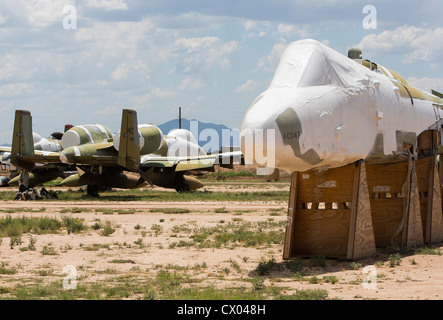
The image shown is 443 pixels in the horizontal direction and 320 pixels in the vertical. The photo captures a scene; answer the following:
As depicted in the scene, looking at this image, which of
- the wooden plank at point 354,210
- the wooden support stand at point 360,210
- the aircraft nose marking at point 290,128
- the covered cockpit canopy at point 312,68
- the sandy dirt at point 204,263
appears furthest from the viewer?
the wooden support stand at point 360,210

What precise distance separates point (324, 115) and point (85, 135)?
28674 millimetres

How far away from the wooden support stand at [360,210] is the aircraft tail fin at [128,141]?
2066 cm

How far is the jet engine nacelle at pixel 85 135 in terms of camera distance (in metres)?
36.4

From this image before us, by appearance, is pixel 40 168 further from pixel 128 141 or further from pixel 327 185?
pixel 327 185

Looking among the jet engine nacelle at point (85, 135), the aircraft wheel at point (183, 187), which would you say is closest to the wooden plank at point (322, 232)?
the jet engine nacelle at point (85, 135)

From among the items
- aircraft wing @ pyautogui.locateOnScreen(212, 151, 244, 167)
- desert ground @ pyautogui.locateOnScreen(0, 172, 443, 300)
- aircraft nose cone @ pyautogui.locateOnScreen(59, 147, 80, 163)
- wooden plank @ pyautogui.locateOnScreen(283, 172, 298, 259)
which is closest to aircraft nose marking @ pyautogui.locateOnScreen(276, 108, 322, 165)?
desert ground @ pyautogui.locateOnScreen(0, 172, 443, 300)

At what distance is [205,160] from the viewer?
39.2 metres

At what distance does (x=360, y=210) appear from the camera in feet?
38.1

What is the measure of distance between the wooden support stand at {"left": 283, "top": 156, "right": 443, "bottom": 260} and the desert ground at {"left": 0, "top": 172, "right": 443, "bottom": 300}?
1.42 ft

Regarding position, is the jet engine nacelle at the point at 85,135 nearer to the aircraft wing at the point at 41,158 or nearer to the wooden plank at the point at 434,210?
the aircraft wing at the point at 41,158

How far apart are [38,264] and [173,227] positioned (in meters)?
7.47

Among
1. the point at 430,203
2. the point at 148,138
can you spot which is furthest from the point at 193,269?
the point at 148,138

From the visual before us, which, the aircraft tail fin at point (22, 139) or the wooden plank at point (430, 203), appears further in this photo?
the aircraft tail fin at point (22, 139)
